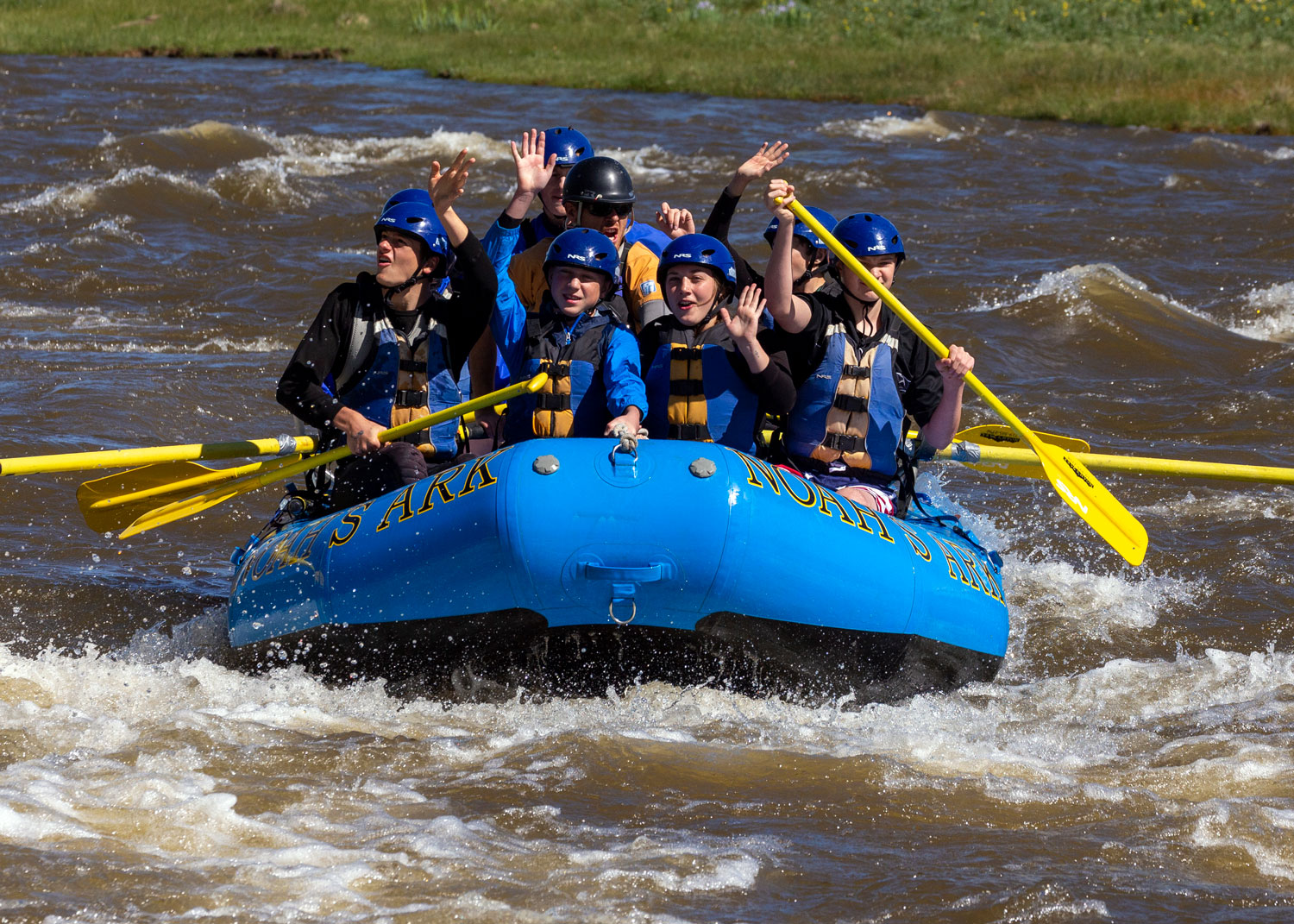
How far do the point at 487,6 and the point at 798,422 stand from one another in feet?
88.4

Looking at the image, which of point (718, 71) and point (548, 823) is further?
point (718, 71)

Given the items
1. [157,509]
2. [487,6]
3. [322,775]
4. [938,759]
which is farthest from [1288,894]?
[487,6]

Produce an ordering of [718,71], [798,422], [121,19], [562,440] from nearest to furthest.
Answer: [562,440] → [798,422] → [718,71] → [121,19]

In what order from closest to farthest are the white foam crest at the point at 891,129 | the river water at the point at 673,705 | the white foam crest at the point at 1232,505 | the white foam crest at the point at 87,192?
1. the river water at the point at 673,705
2. the white foam crest at the point at 1232,505
3. the white foam crest at the point at 87,192
4. the white foam crest at the point at 891,129

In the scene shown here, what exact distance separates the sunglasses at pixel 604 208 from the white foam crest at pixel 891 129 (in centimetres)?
1412

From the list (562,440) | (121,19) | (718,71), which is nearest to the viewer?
(562,440)

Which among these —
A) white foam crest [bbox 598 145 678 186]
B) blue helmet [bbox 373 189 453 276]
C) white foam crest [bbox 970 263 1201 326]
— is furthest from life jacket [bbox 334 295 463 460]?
white foam crest [bbox 598 145 678 186]

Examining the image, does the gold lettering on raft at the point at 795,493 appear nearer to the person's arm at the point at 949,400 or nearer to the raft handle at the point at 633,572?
the raft handle at the point at 633,572

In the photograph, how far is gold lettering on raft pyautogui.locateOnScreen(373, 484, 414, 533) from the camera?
4.79m

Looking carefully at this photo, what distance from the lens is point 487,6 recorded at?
30719 millimetres

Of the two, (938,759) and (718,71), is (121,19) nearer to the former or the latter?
(718,71)

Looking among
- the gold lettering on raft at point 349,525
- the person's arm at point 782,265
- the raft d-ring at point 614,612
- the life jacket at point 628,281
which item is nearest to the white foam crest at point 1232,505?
the life jacket at point 628,281

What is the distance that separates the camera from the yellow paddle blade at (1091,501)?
17.7 feet

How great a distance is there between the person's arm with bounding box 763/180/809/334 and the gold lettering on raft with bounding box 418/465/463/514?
3.92 ft
